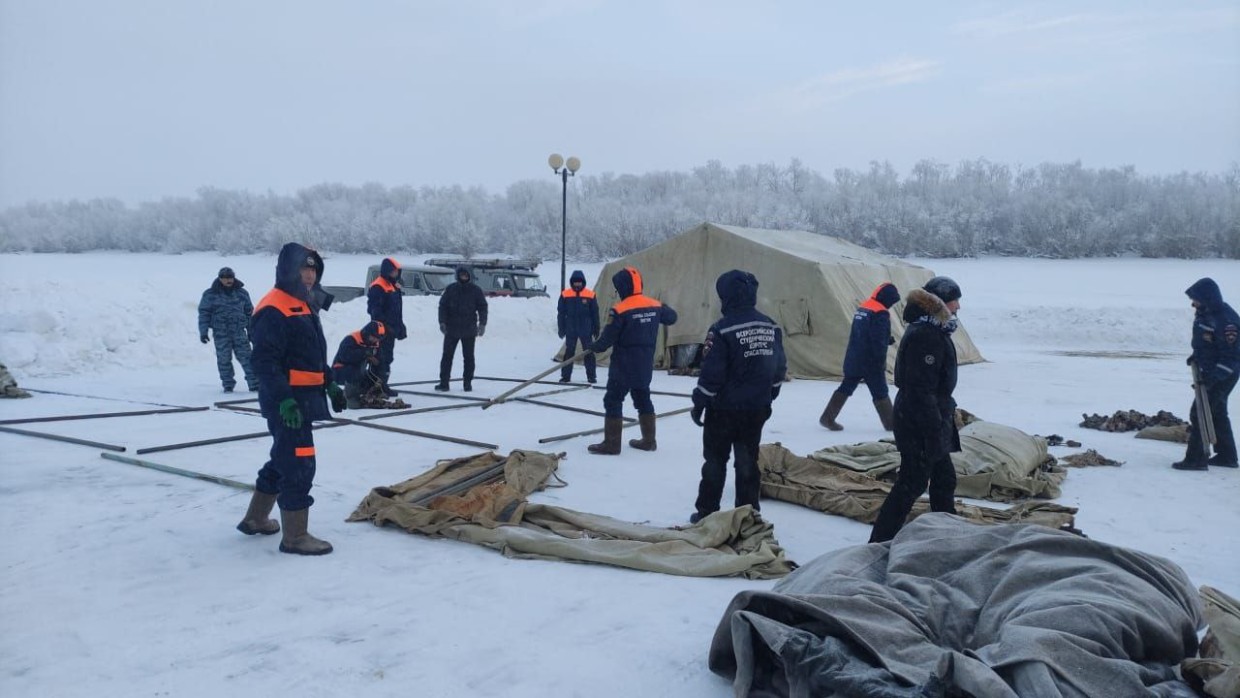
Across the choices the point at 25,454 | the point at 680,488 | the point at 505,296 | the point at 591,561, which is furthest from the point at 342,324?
the point at 591,561

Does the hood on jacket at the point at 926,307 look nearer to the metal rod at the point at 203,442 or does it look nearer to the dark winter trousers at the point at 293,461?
the dark winter trousers at the point at 293,461

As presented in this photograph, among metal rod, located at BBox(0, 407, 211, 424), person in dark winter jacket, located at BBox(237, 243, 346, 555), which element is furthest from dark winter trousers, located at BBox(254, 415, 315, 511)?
metal rod, located at BBox(0, 407, 211, 424)

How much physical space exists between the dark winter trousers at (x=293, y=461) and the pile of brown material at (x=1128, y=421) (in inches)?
314

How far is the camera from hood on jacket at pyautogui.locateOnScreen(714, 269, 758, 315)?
4.93 meters

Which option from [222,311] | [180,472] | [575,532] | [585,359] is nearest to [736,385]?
[575,532]

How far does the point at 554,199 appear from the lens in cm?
5094

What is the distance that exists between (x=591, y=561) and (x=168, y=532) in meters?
2.51

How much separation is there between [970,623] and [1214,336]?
5.33m

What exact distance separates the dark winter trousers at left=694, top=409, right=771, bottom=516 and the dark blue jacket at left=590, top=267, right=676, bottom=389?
7.21 ft

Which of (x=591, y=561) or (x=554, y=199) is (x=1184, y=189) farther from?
(x=591, y=561)

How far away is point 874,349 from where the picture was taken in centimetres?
821

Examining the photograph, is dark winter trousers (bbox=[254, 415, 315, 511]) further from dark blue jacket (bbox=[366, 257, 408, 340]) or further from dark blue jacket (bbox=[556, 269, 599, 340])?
dark blue jacket (bbox=[556, 269, 599, 340])

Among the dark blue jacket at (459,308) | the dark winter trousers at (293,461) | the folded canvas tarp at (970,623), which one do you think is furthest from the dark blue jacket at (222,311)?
the folded canvas tarp at (970,623)

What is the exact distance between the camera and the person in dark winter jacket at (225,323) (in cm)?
1045
